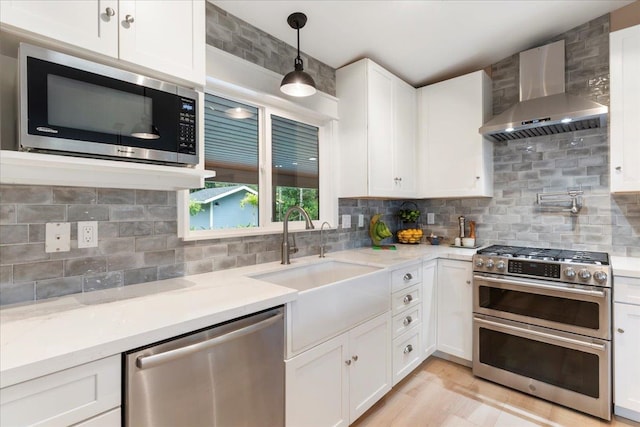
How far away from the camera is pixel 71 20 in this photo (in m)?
1.04

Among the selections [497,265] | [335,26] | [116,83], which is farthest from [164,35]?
[497,265]

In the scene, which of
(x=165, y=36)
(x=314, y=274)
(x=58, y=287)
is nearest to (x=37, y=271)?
(x=58, y=287)

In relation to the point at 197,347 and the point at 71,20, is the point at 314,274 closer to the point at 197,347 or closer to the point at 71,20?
the point at 197,347

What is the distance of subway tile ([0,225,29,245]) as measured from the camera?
1206 mm

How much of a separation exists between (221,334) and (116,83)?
0.99 m

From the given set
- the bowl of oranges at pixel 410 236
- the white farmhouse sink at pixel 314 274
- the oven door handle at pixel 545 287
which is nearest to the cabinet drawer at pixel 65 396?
the white farmhouse sink at pixel 314 274

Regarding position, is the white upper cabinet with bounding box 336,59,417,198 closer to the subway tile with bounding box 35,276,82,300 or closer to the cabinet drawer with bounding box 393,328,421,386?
the cabinet drawer with bounding box 393,328,421,386

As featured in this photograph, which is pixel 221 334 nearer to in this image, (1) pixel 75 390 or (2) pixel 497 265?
(1) pixel 75 390

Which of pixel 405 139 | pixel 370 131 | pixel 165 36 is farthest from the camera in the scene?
pixel 405 139

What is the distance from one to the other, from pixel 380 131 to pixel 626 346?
2142 mm

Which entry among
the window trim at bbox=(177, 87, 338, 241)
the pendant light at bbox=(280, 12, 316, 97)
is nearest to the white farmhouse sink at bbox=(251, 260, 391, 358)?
the window trim at bbox=(177, 87, 338, 241)

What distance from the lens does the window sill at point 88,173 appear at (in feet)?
3.18

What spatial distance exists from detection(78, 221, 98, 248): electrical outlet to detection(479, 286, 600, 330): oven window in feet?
8.13

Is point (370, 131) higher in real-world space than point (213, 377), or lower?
higher
